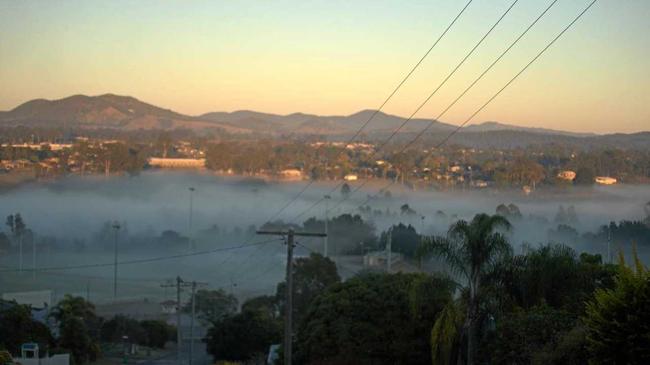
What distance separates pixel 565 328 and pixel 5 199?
294 feet

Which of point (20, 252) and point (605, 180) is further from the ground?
point (605, 180)

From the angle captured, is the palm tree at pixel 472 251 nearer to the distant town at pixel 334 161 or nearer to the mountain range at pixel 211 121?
the distant town at pixel 334 161

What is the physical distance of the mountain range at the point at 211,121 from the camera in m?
119

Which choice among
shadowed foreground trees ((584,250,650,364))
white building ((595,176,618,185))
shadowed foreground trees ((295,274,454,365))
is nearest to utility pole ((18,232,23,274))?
white building ((595,176,618,185))

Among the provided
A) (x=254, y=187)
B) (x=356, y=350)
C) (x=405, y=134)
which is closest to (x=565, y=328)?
(x=356, y=350)

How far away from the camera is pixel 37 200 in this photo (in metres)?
103

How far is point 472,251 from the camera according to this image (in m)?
21.9

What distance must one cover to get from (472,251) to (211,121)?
120 metres

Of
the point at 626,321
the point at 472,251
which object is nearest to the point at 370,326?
the point at 472,251

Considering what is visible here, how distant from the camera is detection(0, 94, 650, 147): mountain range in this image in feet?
391

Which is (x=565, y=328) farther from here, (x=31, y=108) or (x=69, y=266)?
(x=31, y=108)

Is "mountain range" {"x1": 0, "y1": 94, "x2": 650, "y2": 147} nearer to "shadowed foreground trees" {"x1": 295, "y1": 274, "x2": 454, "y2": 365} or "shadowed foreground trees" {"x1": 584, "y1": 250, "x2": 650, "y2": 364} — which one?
"shadowed foreground trees" {"x1": 295, "y1": 274, "x2": 454, "y2": 365}

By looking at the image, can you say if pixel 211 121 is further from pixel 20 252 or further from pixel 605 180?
pixel 605 180

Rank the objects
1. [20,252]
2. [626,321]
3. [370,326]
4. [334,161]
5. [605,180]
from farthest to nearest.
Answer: [334,161] < [605,180] < [20,252] < [370,326] < [626,321]
